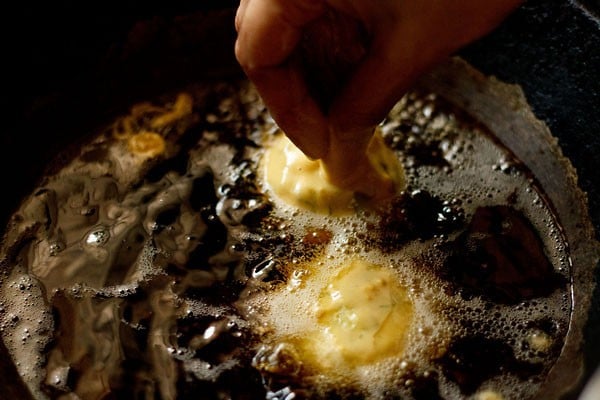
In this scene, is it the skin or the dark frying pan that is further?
the dark frying pan

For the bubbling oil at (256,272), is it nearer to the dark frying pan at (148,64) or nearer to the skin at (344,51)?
the dark frying pan at (148,64)

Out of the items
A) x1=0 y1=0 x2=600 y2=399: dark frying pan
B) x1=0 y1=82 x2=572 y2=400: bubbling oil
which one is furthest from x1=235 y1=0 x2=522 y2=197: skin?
x1=0 y1=0 x2=600 y2=399: dark frying pan

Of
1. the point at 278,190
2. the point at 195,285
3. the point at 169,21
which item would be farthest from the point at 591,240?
the point at 169,21

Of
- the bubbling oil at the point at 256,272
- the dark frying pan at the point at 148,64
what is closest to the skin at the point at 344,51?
the bubbling oil at the point at 256,272

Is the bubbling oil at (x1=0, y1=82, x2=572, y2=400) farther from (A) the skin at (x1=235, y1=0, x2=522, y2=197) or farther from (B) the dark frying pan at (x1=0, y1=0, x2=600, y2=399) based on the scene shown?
(A) the skin at (x1=235, y1=0, x2=522, y2=197)

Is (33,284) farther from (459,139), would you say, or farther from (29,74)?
(459,139)

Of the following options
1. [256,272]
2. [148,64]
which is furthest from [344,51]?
[148,64]

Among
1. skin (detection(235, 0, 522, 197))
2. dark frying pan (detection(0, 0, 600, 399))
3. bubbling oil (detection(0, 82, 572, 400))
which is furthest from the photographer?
dark frying pan (detection(0, 0, 600, 399))
